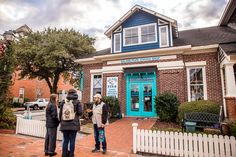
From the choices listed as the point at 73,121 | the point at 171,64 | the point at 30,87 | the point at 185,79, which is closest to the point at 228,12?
the point at 171,64

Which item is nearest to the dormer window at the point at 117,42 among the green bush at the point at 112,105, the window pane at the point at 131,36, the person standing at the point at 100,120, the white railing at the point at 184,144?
the window pane at the point at 131,36

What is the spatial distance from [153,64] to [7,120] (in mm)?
9295

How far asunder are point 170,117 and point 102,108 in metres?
5.55

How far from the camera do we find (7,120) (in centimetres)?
895

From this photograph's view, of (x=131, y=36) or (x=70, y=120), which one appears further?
(x=131, y=36)

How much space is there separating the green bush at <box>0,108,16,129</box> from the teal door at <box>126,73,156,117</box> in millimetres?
7127

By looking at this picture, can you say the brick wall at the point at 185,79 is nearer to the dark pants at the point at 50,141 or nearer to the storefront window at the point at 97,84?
the storefront window at the point at 97,84

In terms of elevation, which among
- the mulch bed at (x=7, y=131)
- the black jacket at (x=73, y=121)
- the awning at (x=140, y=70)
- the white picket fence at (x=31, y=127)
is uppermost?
the awning at (x=140, y=70)

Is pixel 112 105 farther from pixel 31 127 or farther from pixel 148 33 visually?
pixel 148 33

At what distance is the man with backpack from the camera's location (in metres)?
4.77

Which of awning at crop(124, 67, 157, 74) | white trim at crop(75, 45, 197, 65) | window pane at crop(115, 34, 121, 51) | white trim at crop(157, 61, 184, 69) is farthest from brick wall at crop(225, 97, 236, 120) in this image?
window pane at crop(115, 34, 121, 51)

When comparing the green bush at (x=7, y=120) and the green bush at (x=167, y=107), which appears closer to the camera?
the green bush at (x=7, y=120)

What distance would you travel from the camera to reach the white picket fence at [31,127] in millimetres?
7711

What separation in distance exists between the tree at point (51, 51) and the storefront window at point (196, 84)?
13576 mm
